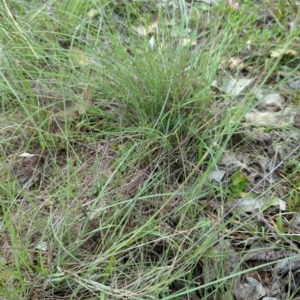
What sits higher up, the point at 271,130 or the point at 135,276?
the point at 271,130

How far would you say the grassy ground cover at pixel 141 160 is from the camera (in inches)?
65.6

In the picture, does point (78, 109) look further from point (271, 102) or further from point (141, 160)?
point (271, 102)

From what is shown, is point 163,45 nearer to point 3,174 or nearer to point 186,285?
point 3,174

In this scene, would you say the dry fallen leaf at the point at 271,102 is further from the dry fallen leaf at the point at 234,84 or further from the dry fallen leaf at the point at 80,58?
the dry fallen leaf at the point at 80,58

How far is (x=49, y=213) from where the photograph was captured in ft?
5.94

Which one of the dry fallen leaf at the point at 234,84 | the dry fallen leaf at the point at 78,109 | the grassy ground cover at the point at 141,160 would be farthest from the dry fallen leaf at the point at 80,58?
the dry fallen leaf at the point at 234,84

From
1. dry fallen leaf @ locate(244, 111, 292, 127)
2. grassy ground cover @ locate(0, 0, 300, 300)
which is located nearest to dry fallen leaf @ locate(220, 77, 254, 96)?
grassy ground cover @ locate(0, 0, 300, 300)

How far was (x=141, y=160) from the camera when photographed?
6.40ft

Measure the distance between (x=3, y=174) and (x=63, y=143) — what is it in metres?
0.27

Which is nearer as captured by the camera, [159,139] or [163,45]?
[159,139]

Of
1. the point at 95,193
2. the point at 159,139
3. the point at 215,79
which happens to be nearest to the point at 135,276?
the point at 95,193

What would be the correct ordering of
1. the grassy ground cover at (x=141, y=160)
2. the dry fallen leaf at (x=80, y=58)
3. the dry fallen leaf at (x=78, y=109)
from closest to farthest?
the grassy ground cover at (x=141, y=160) → the dry fallen leaf at (x=78, y=109) → the dry fallen leaf at (x=80, y=58)

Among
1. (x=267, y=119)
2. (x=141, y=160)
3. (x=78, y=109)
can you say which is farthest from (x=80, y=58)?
(x=267, y=119)

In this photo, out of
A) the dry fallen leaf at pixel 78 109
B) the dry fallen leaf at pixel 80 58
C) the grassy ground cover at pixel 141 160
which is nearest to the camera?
the grassy ground cover at pixel 141 160
